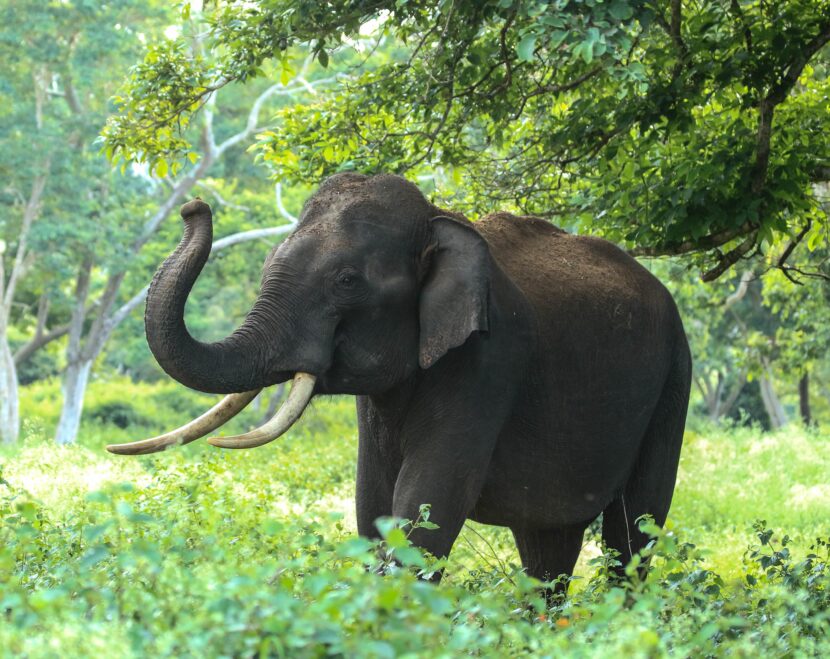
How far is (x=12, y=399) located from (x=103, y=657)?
73.0 ft

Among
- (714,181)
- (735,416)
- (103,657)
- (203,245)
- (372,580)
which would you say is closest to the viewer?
(103,657)

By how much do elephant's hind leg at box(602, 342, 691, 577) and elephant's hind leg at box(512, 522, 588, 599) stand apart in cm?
20

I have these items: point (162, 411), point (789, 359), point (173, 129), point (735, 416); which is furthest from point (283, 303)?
point (735, 416)

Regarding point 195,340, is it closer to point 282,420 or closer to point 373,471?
point 282,420

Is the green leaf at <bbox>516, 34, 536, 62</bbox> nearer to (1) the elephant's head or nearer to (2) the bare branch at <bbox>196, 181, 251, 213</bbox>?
(1) the elephant's head

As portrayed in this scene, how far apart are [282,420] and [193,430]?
0.42 meters

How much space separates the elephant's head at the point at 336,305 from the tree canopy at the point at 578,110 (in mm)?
1059

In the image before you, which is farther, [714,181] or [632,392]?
[714,181]

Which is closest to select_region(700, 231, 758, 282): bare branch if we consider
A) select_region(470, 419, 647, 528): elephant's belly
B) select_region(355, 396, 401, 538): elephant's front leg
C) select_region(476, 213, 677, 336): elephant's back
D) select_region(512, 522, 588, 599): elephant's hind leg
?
select_region(476, 213, 677, 336): elephant's back

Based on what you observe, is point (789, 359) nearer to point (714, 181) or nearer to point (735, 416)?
point (714, 181)

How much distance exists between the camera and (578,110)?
778cm

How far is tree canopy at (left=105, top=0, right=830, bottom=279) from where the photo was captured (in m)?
7.00

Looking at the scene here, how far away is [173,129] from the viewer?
8.51 m

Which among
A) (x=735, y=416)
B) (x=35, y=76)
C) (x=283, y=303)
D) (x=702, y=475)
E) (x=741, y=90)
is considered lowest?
(x=735, y=416)
